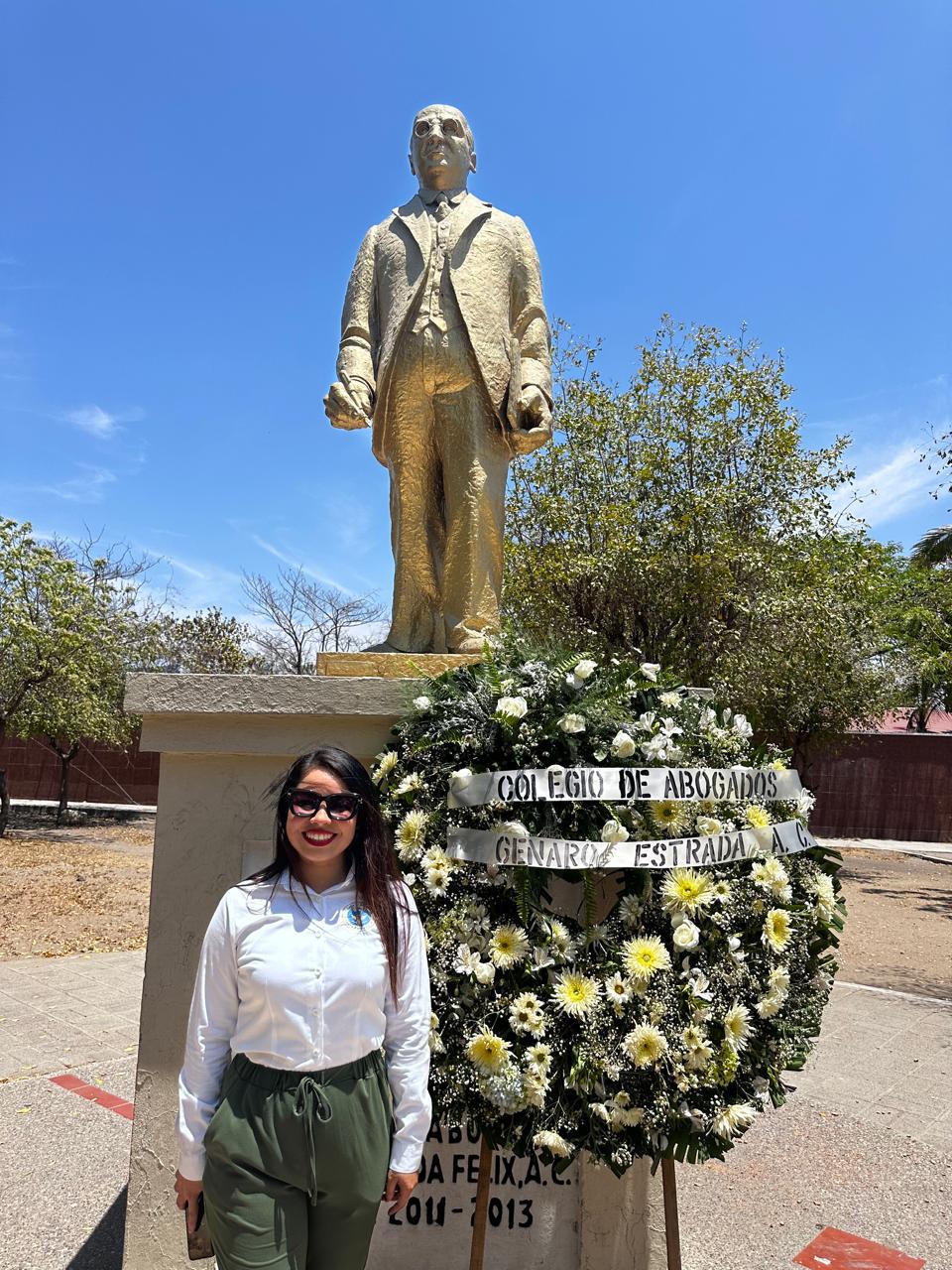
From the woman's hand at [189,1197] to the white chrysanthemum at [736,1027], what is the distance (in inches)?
48.8

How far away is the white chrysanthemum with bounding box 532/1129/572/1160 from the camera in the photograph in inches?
87.0

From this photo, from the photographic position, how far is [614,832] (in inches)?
93.4

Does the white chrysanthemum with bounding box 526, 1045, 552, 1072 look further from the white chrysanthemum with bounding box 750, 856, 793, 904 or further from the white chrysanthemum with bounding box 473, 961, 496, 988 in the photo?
the white chrysanthemum with bounding box 750, 856, 793, 904

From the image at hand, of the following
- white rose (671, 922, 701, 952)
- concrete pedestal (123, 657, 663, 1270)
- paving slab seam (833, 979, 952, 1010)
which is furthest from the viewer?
paving slab seam (833, 979, 952, 1010)

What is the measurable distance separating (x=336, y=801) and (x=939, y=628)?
1834 cm

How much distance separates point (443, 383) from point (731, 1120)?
253cm

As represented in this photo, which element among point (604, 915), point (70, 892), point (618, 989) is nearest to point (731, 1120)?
point (618, 989)

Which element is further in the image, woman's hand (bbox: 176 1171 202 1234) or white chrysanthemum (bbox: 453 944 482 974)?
white chrysanthemum (bbox: 453 944 482 974)

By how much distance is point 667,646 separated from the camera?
13273 mm

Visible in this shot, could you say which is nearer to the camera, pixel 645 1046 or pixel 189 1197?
pixel 189 1197

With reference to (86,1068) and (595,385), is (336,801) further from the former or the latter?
(595,385)

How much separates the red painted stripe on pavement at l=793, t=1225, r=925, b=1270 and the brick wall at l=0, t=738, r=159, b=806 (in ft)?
70.1

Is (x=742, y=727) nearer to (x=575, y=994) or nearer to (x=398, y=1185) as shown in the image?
(x=575, y=994)

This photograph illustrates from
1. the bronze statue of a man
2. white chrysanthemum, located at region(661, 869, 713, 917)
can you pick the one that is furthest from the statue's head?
white chrysanthemum, located at region(661, 869, 713, 917)
